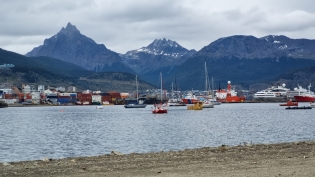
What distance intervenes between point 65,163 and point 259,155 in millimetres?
7663

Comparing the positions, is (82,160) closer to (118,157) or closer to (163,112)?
(118,157)

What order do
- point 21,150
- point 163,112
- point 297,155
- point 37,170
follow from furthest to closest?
point 163,112 → point 21,150 → point 297,155 → point 37,170

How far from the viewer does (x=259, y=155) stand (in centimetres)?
2108

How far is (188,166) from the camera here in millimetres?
18016

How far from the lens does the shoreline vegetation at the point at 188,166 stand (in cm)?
1642

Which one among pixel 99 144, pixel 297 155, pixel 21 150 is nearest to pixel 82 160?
pixel 297 155

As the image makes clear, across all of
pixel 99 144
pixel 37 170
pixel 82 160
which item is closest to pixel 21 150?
pixel 99 144

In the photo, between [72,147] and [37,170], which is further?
[72,147]

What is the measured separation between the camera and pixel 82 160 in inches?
836

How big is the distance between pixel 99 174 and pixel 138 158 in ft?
15.5

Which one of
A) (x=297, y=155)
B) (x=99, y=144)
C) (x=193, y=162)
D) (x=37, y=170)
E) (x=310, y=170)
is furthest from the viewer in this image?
(x=99, y=144)

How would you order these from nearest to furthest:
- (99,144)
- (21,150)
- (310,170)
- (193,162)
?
(310,170) → (193,162) → (21,150) → (99,144)

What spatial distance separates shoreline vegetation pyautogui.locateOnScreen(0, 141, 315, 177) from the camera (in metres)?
16.4

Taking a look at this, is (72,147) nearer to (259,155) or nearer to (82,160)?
(82,160)
